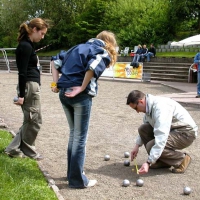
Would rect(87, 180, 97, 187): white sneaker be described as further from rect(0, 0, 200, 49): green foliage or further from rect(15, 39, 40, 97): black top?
rect(0, 0, 200, 49): green foliage

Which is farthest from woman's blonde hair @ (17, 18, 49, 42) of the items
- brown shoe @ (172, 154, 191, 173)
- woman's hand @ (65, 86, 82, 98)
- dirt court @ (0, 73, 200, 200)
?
brown shoe @ (172, 154, 191, 173)

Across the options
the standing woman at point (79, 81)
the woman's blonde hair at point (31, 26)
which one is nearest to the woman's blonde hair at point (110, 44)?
the standing woman at point (79, 81)

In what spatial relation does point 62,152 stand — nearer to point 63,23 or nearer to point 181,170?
point 181,170

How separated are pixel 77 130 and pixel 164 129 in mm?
1169

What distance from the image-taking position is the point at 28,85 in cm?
544

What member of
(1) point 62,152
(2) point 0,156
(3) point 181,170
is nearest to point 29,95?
(2) point 0,156

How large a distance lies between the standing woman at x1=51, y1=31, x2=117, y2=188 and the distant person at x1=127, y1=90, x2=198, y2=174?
82 cm

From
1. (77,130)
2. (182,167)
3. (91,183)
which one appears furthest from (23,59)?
(182,167)

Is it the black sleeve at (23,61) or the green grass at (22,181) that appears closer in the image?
the green grass at (22,181)

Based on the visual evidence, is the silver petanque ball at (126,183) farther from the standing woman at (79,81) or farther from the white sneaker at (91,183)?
the standing woman at (79,81)

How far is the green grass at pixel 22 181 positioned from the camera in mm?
4238

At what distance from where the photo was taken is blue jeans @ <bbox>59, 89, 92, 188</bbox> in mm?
4477

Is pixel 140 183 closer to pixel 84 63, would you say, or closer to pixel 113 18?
pixel 84 63

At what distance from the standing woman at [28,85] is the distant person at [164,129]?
54.3 inches
